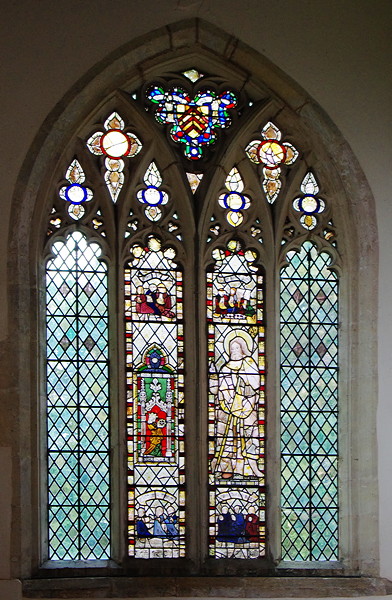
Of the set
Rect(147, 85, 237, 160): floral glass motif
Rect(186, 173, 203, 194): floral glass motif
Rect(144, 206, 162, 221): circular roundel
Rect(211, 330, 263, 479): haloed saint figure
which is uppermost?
Rect(147, 85, 237, 160): floral glass motif

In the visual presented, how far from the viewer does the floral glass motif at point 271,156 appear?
9.70m

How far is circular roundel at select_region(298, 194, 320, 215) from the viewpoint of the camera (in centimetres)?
966

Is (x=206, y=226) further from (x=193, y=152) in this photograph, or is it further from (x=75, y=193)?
(x=75, y=193)

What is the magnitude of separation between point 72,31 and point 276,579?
3.95 m

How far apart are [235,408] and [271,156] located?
1.83m

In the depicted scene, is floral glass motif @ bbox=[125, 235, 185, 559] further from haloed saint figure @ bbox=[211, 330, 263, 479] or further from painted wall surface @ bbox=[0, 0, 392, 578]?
painted wall surface @ bbox=[0, 0, 392, 578]

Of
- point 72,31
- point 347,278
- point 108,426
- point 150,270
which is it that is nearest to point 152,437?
point 108,426

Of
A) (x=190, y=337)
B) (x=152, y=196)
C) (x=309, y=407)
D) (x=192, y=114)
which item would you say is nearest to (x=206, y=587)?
(x=309, y=407)

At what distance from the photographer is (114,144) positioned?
9531mm

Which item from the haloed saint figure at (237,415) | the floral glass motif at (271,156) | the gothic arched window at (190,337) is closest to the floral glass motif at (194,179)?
the gothic arched window at (190,337)

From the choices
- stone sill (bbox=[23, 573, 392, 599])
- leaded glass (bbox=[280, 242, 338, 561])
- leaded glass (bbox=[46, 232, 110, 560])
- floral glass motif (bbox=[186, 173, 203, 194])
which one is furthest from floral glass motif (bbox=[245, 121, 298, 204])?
stone sill (bbox=[23, 573, 392, 599])

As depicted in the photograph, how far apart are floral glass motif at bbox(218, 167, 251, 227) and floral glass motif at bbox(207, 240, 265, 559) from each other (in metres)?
0.25

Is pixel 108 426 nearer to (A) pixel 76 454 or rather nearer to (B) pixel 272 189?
(A) pixel 76 454

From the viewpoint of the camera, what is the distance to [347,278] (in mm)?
9539
